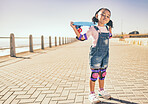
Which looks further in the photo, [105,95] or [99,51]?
[105,95]

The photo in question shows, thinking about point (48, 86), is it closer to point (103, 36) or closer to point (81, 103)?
point (81, 103)

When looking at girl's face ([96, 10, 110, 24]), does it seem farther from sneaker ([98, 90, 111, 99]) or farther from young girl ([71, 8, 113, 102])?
sneaker ([98, 90, 111, 99])

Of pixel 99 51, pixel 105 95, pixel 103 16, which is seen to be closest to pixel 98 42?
pixel 99 51

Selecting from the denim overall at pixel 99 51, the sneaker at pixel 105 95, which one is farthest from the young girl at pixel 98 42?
the sneaker at pixel 105 95

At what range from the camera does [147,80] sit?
153 inches

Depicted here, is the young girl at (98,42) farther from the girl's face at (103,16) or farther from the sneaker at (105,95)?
the sneaker at (105,95)

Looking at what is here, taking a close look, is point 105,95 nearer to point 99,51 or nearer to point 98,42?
point 99,51

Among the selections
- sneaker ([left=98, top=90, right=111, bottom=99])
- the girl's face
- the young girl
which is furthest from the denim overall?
sneaker ([left=98, top=90, right=111, bottom=99])

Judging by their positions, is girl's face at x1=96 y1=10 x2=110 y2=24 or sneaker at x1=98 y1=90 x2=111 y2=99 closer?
girl's face at x1=96 y1=10 x2=110 y2=24

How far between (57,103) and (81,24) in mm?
1525

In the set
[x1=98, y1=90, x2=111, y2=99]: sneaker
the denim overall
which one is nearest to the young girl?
the denim overall

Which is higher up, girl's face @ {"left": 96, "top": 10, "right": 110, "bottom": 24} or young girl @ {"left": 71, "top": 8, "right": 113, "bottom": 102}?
girl's face @ {"left": 96, "top": 10, "right": 110, "bottom": 24}

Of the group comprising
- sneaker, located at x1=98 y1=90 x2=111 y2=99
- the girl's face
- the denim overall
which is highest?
the girl's face

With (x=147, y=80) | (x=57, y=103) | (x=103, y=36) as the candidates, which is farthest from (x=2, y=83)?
(x=147, y=80)
